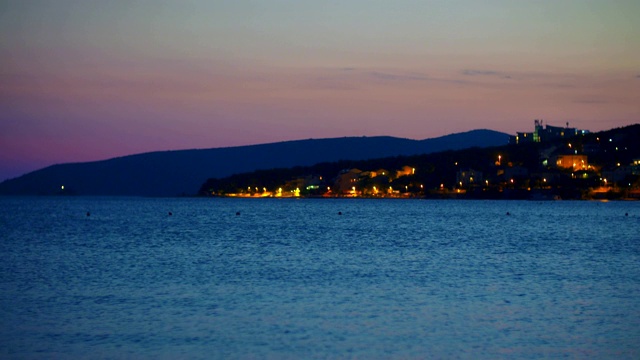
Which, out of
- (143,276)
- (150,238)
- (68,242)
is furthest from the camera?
(150,238)

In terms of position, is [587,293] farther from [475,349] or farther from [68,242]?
[68,242]

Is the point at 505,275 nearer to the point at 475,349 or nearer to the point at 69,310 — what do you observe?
the point at 475,349

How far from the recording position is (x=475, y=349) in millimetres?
18688

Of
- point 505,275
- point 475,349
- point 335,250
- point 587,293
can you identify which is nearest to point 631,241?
point 335,250

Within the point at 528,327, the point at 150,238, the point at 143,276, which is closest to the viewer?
the point at 528,327

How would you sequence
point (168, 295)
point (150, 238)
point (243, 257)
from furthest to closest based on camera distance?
point (150, 238), point (243, 257), point (168, 295)

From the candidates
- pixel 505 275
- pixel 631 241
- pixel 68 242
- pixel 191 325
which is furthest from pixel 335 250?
pixel 191 325

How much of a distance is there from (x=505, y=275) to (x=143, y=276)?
1417 centimetres

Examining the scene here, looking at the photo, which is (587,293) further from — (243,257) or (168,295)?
(243,257)

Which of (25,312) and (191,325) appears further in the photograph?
(25,312)

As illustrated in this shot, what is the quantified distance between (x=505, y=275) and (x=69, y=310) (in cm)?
1730

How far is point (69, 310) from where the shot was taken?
23.5m

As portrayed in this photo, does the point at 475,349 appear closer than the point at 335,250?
Yes

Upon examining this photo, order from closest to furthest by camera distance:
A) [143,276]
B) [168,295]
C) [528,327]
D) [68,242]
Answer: [528,327], [168,295], [143,276], [68,242]
